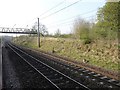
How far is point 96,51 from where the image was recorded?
26.0m

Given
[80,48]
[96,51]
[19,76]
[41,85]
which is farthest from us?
[80,48]

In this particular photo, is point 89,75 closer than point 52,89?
No

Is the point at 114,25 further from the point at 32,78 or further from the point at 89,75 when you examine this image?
the point at 32,78

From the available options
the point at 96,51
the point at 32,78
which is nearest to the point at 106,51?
the point at 96,51

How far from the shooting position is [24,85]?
14047mm

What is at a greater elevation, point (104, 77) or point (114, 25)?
point (114, 25)

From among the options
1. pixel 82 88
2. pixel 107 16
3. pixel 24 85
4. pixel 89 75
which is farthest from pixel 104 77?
pixel 107 16

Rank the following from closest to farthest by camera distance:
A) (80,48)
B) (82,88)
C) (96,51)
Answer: (82,88) < (96,51) < (80,48)

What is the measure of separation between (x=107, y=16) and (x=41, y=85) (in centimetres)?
2065

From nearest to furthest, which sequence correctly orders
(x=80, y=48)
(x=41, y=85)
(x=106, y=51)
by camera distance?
(x=41, y=85), (x=106, y=51), (x=80, y=48)

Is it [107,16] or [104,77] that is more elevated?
[107,16]

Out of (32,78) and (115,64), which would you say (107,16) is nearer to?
(115,64)

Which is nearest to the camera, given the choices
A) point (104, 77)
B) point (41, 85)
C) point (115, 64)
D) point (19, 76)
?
point (41, 85)

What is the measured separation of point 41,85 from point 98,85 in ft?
11.1
